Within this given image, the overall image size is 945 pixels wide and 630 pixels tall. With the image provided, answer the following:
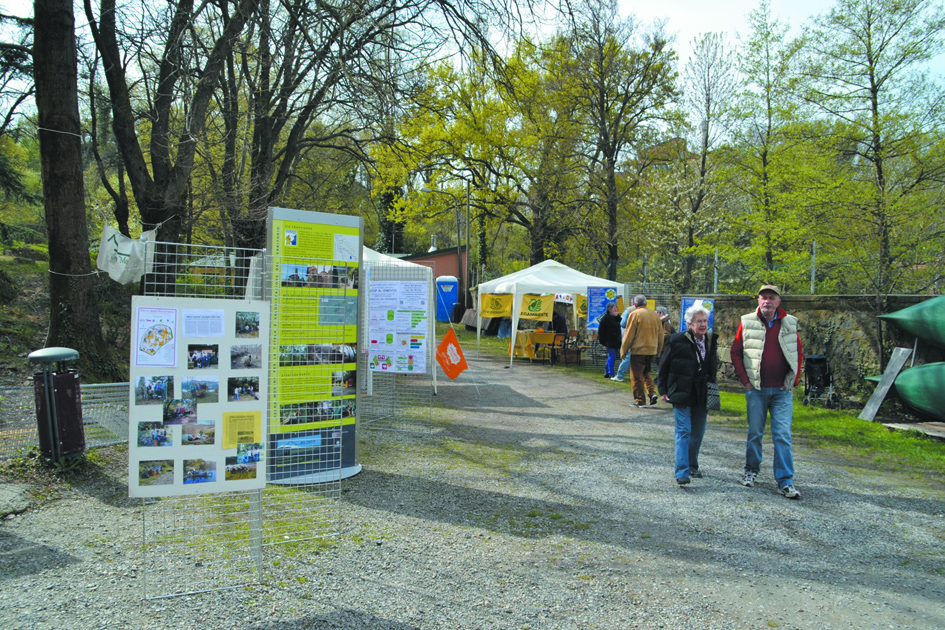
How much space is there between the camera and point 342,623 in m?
3.30

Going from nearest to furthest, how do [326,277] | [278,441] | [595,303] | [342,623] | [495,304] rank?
[342,623] < [278,441] < [326,277] < [595,303] < [495,304]

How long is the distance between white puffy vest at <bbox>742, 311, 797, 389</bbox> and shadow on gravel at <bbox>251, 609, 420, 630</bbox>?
13.3ft

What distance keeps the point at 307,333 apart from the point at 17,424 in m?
3.78

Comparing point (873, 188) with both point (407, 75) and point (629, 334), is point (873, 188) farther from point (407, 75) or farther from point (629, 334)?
point (407, 75)

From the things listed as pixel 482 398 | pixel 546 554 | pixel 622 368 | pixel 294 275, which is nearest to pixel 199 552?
pixel 294 275

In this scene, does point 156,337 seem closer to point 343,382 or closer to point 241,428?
point 241,428

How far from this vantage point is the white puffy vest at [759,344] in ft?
18.6

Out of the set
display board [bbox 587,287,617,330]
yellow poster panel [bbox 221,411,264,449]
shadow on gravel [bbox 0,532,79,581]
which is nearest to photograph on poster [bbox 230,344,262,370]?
yellow poster panel [bbox 221,411,264,449]

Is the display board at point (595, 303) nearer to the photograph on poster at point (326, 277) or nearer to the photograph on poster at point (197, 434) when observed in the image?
the photograph on poster at point (326, 277)

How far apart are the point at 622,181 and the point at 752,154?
535cm

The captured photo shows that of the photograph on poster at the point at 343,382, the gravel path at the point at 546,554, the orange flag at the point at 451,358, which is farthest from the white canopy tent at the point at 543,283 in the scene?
the photograph on poster at the point at 343,382

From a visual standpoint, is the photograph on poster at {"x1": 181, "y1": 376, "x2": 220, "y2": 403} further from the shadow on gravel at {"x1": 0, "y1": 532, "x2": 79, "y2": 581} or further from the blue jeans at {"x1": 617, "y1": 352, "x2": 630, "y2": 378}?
the blue jeans at {"x1": 617, "y1": 352, "x2": 630, "y2": 378}

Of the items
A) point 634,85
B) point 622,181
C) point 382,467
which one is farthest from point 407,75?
point 622,181

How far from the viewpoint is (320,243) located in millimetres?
5082
